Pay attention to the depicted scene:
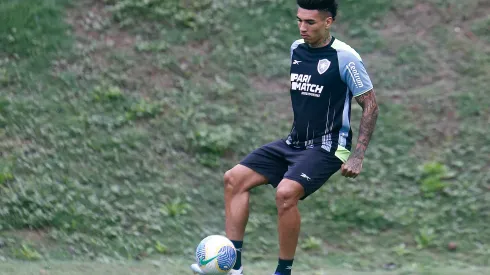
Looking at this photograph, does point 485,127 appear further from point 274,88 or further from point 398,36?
point 274,88

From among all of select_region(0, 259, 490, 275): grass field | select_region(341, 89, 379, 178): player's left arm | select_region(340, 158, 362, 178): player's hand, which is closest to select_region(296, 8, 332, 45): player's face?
select_region(341, 89, 379, 178): player's left arm

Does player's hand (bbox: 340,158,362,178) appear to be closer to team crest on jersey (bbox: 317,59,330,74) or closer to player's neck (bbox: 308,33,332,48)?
team crest on jersey (bbox: 317,59,330,74)

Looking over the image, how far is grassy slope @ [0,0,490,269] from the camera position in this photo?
7.90 metres

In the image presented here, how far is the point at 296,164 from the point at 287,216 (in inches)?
15.3

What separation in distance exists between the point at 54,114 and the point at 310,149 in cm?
429

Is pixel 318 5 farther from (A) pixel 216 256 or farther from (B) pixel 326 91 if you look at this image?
(A) pixel 216 256

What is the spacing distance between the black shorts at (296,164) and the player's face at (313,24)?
2.66ft

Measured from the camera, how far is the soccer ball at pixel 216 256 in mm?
5301

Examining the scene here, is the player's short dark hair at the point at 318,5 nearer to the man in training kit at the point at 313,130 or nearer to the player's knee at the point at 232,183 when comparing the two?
the man in training kit at the point at 313,130

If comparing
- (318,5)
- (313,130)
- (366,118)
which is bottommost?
(313,130)

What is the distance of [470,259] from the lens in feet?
25.7

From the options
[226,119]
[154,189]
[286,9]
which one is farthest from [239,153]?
[286,9]

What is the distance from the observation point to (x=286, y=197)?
17.6 ft

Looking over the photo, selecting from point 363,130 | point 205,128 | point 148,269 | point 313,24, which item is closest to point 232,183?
point 363,130
